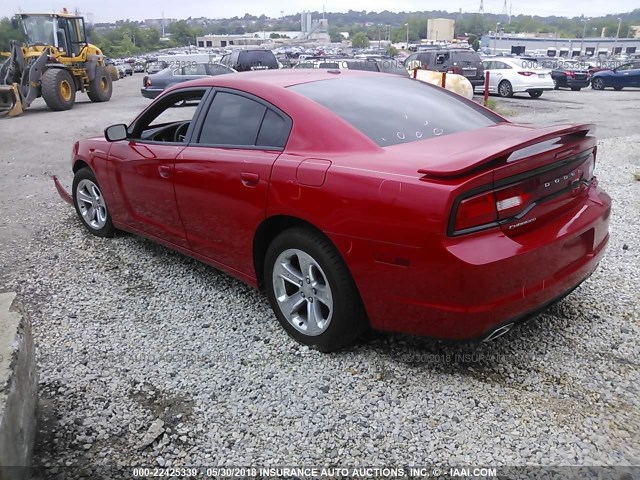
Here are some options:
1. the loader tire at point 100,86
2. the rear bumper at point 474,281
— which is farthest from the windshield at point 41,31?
the rear bumper at point 474,281

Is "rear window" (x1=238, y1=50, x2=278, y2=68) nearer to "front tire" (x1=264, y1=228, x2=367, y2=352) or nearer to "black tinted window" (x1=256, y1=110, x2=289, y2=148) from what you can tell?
"black tinted window" (x1=256, y1=110, x2=289, y2=148)

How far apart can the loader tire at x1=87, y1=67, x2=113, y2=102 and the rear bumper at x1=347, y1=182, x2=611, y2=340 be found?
62.3 ft

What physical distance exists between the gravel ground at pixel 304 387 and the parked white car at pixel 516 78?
16872 millimetres

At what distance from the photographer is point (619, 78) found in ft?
78.1

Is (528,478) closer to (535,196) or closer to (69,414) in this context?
(535,196)

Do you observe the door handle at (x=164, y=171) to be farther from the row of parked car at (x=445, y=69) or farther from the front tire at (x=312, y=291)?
the row of parked car at (x=445, y=69)

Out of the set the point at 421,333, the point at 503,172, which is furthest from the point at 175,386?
the point at 503,172

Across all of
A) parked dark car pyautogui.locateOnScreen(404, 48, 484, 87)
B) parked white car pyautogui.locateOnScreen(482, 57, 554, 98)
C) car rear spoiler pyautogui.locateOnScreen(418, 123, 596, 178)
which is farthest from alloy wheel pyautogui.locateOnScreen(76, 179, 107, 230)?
parked white car pyautogui.locateOnScreen(482, 57, 554, 98)

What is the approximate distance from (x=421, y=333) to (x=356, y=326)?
427 millimetres

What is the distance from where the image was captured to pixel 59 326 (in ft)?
11.9

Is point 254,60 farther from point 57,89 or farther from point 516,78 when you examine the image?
point 516,78

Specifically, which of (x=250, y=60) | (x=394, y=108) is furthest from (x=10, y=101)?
(x=394, y=108)

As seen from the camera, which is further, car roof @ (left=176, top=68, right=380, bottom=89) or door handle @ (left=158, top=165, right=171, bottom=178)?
door handle @ (left=158, top=165, right=171, bottom=178)

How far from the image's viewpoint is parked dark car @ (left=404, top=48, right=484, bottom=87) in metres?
20.0
